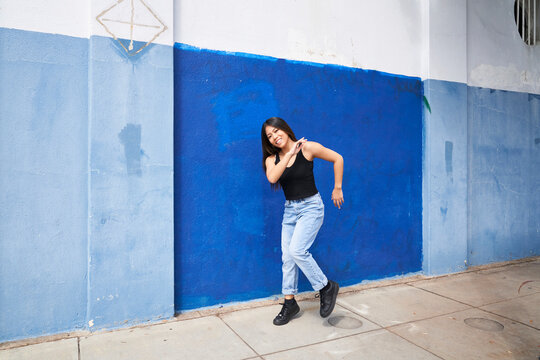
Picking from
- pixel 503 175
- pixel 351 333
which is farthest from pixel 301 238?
pixel 503 175

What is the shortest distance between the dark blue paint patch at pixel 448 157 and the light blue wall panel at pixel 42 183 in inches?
168

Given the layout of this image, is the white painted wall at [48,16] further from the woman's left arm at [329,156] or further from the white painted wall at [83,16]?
the woman's left arm at [329,156]

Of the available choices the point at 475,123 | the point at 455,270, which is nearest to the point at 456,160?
the point at 475,123

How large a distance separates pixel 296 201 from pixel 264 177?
0.73 metres

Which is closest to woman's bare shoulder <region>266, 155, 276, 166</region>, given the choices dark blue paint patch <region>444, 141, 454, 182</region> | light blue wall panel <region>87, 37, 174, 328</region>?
light blue wall panel <region>87, 37, 174, 328</region>

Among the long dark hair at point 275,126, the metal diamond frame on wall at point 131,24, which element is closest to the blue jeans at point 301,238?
the long dark hair at point 275,126

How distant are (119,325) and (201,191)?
4.52 feet

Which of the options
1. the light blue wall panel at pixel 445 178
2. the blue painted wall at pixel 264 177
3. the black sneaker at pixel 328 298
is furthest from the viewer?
the light blue wall panel at pixel 445 178

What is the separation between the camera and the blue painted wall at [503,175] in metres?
5.42

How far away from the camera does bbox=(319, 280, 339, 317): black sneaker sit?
136 inches

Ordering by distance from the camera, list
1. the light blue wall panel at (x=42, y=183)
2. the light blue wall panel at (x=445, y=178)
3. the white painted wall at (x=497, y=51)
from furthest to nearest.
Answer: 1. the white painted wall at (x=497, y=51)
2. the light blue wall panel at (x=445, y=178)
3. the light blue wall panel at (x=42, y=183)

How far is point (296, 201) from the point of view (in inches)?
134

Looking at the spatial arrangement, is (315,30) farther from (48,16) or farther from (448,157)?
(48,16)

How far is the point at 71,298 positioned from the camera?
3.23 meters
